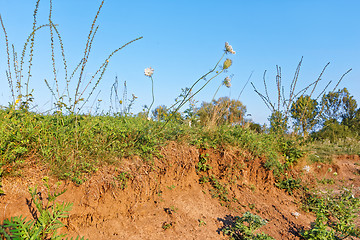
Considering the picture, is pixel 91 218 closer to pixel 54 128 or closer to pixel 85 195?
pixel 85 195

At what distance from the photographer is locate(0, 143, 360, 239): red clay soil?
290cm

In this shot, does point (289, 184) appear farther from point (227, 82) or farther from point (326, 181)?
point (227, 82)

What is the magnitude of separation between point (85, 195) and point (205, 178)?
1.98 meters

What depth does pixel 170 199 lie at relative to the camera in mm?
3676

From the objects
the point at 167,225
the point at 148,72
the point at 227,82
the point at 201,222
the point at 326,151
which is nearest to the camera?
the point at 167,225

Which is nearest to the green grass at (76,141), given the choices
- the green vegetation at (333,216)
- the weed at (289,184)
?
the weed at (289,184)

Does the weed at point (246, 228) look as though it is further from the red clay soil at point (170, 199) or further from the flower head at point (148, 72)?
the flower head at point (148, 72)

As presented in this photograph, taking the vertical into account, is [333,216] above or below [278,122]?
below

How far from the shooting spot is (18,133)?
300 centimetres

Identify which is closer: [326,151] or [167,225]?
[167,225]

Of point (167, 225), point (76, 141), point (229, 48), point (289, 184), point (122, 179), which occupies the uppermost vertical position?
point (229, 48)

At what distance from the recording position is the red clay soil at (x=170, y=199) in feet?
9.52

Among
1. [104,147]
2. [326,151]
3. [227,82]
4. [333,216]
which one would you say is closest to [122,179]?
[104,147]

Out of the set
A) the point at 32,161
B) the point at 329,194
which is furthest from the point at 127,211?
the point at 329,194
